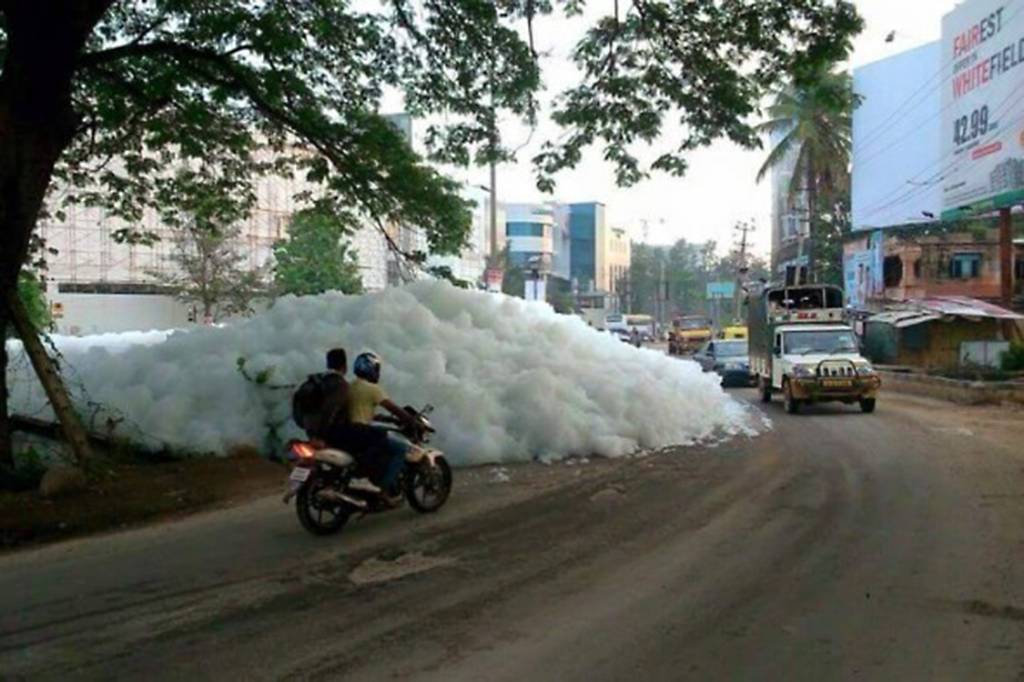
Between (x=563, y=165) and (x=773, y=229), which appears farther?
(x=773, y=229)

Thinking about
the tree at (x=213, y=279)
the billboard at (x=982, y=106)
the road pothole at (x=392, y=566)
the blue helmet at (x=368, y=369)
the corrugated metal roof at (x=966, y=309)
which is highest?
the billboard at (x=982, y=106)

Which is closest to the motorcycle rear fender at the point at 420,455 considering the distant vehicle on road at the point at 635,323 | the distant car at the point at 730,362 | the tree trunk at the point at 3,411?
the tree trunk at the point at 3,411

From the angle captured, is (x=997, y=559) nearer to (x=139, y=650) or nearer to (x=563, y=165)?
(x=139, y=650)

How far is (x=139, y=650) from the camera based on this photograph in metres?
5.39

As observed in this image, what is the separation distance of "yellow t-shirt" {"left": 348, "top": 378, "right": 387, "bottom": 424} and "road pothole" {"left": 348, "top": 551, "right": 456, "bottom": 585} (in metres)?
1.39

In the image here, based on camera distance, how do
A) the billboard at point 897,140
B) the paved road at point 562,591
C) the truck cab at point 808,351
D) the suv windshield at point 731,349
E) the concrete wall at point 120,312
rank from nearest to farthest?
the paved road at point 562,591, the truck cab at point 808,351, the suv windshield at point 731,349, the billboard at point 897,140, the concrete wall at point 120,312

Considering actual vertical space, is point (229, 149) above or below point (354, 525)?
above

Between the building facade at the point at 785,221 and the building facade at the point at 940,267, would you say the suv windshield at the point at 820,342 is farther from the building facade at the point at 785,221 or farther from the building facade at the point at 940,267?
the building facade at the point at 785,221

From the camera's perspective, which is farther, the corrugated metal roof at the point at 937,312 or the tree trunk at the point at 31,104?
the corrugated metal roof at the point at 937,312

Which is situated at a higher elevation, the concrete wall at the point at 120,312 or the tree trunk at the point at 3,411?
the concrete wall at the point at 120,312

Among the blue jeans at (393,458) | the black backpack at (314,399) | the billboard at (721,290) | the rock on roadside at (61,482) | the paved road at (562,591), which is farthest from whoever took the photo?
the billboard at (721,290)

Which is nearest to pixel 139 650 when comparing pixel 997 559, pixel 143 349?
pixel 997 559

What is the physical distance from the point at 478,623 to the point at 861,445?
10.5 m

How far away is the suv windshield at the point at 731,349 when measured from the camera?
31.7 meters
